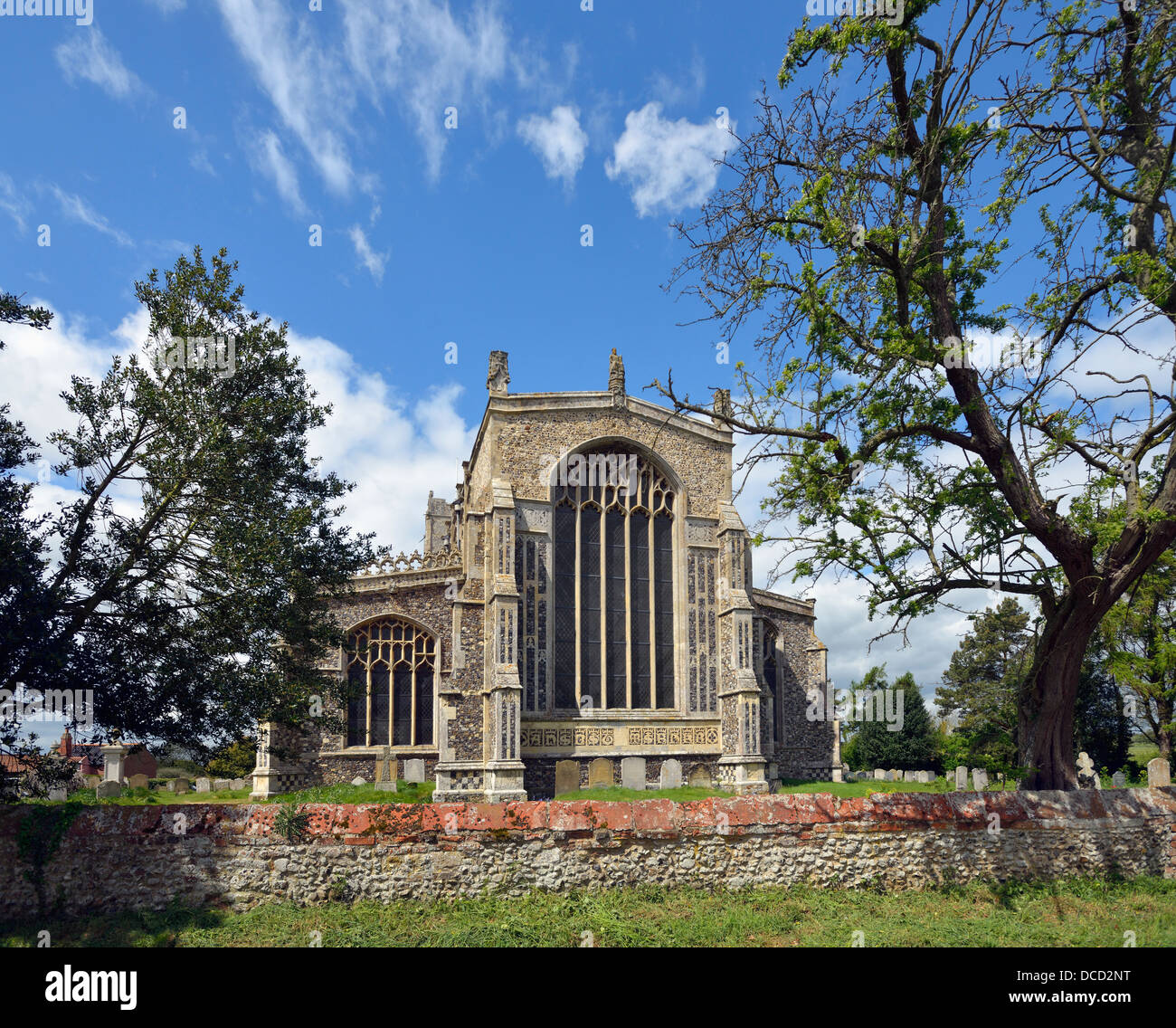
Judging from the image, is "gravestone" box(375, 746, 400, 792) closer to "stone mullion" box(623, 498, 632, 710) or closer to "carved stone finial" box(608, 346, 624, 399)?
"stone mullion" box(623, 498, 632, 710)

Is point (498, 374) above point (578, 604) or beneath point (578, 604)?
above

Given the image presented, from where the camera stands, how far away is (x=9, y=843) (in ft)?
28.7

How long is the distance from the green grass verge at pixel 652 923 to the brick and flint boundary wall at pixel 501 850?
182 millimetres

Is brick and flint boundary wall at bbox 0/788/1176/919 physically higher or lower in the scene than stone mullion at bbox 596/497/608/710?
lower

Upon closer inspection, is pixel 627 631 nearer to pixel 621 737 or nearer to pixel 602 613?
pixel 602 613

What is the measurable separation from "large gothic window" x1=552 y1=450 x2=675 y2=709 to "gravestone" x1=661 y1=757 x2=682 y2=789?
169cm

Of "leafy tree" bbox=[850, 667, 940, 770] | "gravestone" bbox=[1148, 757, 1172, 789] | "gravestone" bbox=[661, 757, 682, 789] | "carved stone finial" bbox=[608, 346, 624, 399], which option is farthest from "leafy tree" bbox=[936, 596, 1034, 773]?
"carved stone finial" bbox=[608, 346, 624, 399]

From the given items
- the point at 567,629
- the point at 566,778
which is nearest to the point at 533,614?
the point at 567,629

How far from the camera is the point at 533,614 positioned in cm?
2105

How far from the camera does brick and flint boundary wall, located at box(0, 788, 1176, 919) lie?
8.17 metres

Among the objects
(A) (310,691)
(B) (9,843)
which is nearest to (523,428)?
(A) (310,691)

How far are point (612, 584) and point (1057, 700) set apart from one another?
12.9m

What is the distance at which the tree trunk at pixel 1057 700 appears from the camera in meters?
10.5

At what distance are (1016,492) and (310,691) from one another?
10.3m
